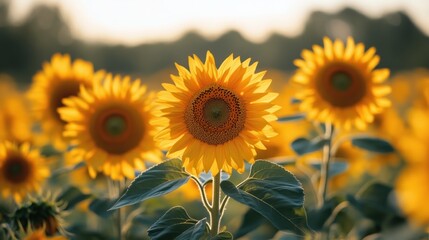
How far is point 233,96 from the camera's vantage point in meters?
2.46

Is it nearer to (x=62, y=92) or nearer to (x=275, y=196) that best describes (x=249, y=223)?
(x=275, y=196)

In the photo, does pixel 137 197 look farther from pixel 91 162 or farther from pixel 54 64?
pixel 54 64

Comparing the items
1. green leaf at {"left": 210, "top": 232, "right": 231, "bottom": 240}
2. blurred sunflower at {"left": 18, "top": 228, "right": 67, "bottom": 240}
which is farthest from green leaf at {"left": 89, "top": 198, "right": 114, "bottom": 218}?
green leaf at {"left": 210, "top": 232, "right": 231, "bottom": 240}

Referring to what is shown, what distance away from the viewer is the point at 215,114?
2.53 metres

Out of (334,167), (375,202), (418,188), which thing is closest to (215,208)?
(418,188)

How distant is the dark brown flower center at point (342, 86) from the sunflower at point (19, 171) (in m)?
1.95

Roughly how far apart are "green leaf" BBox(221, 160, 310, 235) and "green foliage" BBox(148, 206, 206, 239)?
0.18 meters

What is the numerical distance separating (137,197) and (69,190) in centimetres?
129

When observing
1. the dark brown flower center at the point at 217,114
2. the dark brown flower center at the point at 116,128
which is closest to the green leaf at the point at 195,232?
the dark brown flower center at the point at 217,114

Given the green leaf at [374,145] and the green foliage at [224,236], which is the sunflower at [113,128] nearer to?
the green foliage at [224,236]

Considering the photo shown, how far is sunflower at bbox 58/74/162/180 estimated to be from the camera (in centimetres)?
323

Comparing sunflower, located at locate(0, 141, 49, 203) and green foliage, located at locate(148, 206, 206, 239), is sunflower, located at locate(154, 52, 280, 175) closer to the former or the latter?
green foliage, located at locate(148, 206, 206, 239)

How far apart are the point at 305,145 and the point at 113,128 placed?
3.58 feet

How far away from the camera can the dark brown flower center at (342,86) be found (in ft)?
12.2
